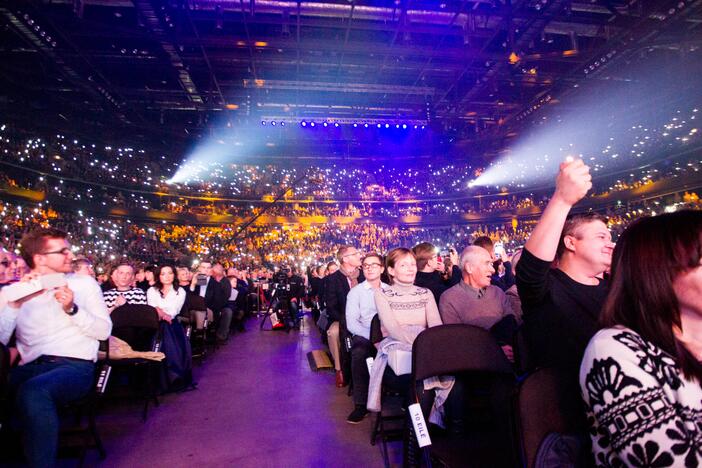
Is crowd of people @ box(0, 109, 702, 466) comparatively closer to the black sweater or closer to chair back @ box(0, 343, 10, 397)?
the black sweater

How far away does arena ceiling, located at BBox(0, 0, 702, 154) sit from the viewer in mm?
6770

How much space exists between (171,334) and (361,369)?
7.72 feet

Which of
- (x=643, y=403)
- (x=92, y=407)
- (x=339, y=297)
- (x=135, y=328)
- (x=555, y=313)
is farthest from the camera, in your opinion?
(x=339, y=297)

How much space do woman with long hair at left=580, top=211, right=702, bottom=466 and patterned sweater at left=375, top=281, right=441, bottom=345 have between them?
1.94 metres

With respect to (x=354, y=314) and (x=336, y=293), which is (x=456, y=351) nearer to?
(x=354, y=314)

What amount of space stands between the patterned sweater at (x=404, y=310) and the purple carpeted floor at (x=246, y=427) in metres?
0.94

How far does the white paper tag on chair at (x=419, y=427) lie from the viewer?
5.77 ft

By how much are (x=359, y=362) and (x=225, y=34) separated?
7681 millimetres

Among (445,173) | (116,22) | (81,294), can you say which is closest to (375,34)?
(116,22)

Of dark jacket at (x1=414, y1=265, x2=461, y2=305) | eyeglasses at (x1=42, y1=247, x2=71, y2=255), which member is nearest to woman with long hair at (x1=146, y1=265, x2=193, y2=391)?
eyeglasses at (x1=42, y1=247, x2=71, y2=255)

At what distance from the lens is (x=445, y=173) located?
19.7 meters

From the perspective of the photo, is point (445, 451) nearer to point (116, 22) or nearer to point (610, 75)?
point (116, 22)

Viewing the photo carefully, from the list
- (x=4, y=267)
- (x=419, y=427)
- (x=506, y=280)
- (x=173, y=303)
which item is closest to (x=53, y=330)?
(x=4, y=267)

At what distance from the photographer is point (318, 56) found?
873 centimetres
